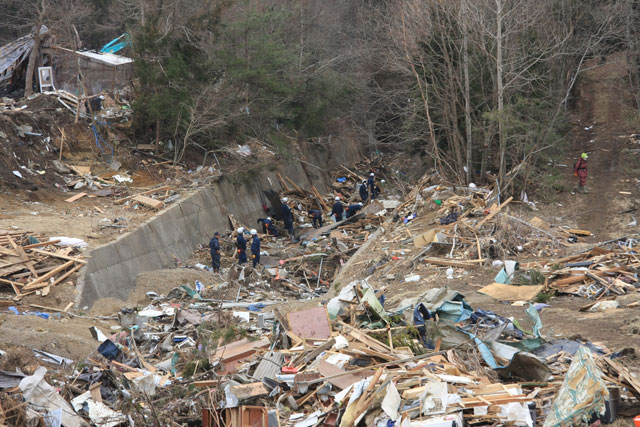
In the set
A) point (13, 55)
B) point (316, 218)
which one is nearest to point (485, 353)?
point (316, 218)

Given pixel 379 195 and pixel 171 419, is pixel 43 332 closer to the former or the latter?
pixel 171 419

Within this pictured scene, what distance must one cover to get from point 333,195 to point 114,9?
615 inches

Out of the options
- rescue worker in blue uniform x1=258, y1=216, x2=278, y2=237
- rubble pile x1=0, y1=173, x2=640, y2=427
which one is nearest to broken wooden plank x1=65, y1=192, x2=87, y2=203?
rubble pile x1=0, y1=173, x2=640, y2=427

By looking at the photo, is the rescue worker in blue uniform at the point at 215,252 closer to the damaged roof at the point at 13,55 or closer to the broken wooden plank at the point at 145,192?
the broken wooden plank at the point at 145,192

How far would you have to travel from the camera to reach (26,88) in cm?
2673

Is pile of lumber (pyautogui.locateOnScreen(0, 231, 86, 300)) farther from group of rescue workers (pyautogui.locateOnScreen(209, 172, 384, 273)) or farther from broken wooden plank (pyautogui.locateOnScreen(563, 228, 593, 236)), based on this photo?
broken wooden plank (pyautogui.locateOnScreen(563, 228, 593, 236))

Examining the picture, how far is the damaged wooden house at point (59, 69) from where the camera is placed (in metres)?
27.4

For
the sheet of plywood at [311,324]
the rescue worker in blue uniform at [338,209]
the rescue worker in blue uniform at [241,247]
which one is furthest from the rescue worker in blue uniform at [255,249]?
the sheet of plywood at [311,324]

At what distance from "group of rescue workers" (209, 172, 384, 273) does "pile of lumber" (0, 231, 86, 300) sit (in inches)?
154

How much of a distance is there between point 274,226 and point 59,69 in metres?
12.7

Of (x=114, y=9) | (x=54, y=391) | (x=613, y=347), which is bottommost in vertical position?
(x=613, y=347)

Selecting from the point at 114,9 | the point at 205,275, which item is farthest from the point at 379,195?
the point at 114,9

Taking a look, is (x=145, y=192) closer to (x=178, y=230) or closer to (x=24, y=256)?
(x=178, y=230)

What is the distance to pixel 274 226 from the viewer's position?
23.9m
